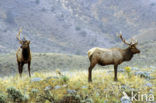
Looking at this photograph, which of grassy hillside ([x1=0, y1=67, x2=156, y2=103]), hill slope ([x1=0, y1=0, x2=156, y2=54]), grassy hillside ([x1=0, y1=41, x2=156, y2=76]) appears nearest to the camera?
grassy hillside ([x1=0, y1=67, x2=156, y2=103])

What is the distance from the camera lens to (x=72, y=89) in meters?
6.85

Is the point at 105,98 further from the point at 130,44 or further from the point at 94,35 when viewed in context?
the point at 94,35

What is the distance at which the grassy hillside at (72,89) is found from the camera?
610 cm

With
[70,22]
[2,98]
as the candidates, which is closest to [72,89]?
[2,98]

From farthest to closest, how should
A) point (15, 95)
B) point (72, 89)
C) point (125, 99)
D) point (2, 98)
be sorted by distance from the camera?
point (72, 89), point (125, 99), point (15, 95), point (2, 98)

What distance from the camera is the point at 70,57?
3819 centimetres

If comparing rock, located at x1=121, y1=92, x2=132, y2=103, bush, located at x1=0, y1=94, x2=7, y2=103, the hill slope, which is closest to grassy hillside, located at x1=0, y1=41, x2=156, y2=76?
the hill slope

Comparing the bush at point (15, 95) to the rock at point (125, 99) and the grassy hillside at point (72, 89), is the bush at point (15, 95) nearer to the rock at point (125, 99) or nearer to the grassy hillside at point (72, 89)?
the grassy hillside at point (72, 89)

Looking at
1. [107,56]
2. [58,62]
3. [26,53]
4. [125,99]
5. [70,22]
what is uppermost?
[70,22]

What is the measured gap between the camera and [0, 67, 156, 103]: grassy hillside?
610 cm

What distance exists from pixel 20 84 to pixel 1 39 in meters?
52.7

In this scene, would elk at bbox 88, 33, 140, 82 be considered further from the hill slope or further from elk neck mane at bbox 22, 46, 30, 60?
the hill slope

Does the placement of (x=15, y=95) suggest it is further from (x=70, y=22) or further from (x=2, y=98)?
(x=70, y=22)

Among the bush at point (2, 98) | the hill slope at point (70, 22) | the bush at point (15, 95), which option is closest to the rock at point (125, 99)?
the bush at point (15, 95)
